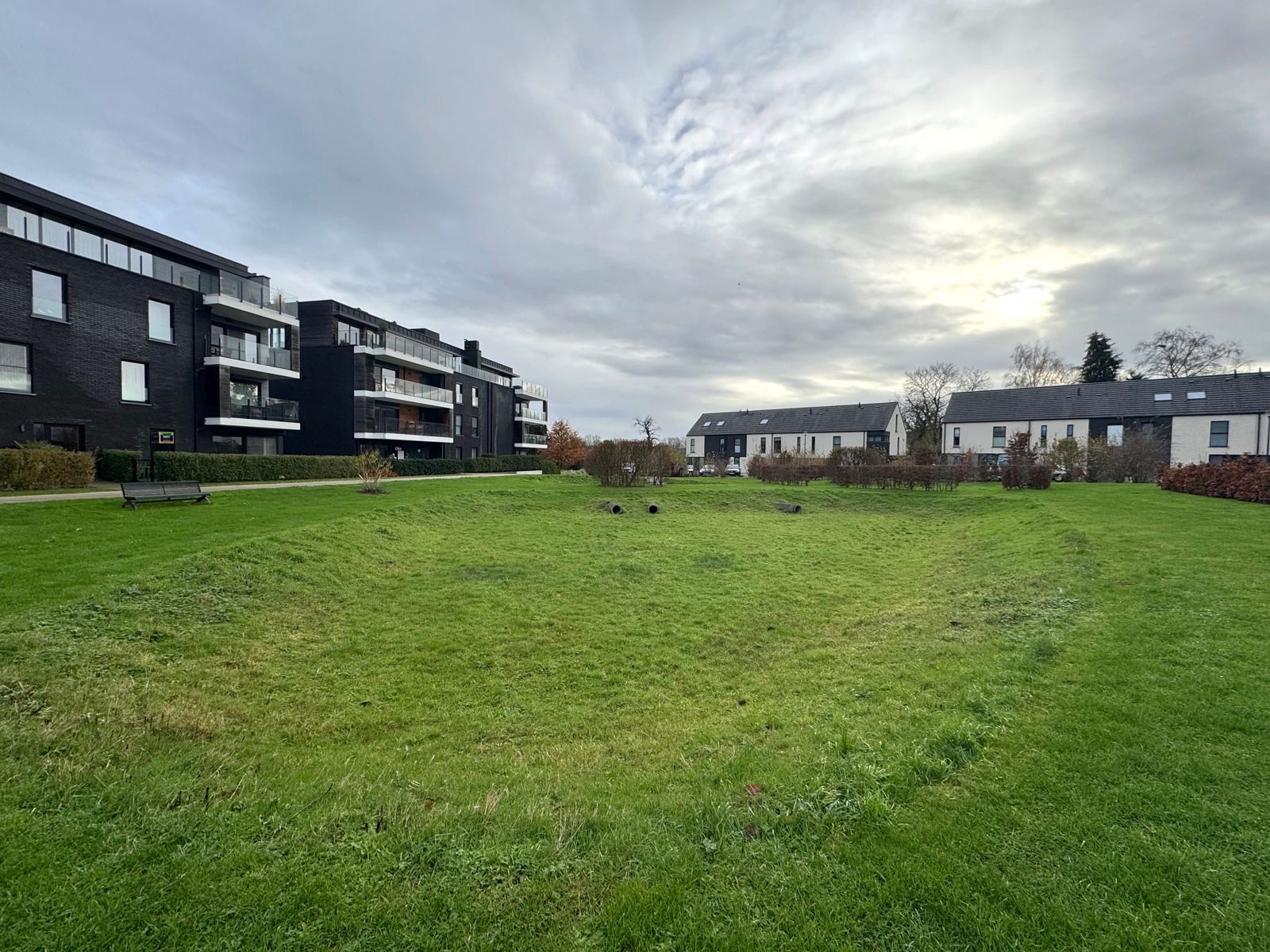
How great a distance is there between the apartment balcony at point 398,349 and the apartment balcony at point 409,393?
138 cm

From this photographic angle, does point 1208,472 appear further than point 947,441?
No

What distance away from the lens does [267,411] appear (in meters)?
27.0

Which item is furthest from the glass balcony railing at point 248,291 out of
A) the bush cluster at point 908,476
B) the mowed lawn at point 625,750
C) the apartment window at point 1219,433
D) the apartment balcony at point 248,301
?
the apartment window at point 1219,433

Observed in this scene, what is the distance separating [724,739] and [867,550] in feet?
32.8

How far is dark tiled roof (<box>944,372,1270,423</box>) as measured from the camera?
120 ft

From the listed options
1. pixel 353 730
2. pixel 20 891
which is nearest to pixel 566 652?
pixel 353 730

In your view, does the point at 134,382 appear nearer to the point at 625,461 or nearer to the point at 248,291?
the point at 248,291

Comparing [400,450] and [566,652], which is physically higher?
[400,450]

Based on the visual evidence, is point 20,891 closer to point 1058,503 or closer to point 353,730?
point 353,730

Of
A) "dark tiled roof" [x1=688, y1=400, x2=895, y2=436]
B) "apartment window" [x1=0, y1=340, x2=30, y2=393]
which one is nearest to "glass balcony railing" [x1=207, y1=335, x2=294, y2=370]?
"apartment window" [x1=0, y1=340, x2=30, y2=393]

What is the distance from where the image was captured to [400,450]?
1432 inches

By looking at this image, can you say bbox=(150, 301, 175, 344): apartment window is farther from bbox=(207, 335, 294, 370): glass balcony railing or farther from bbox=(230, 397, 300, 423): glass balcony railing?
bbox=(230, 397, 300, 423): glass balcony railing

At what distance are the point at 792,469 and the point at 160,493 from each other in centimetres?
2397

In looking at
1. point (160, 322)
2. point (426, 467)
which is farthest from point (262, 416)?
point (426, 467)
